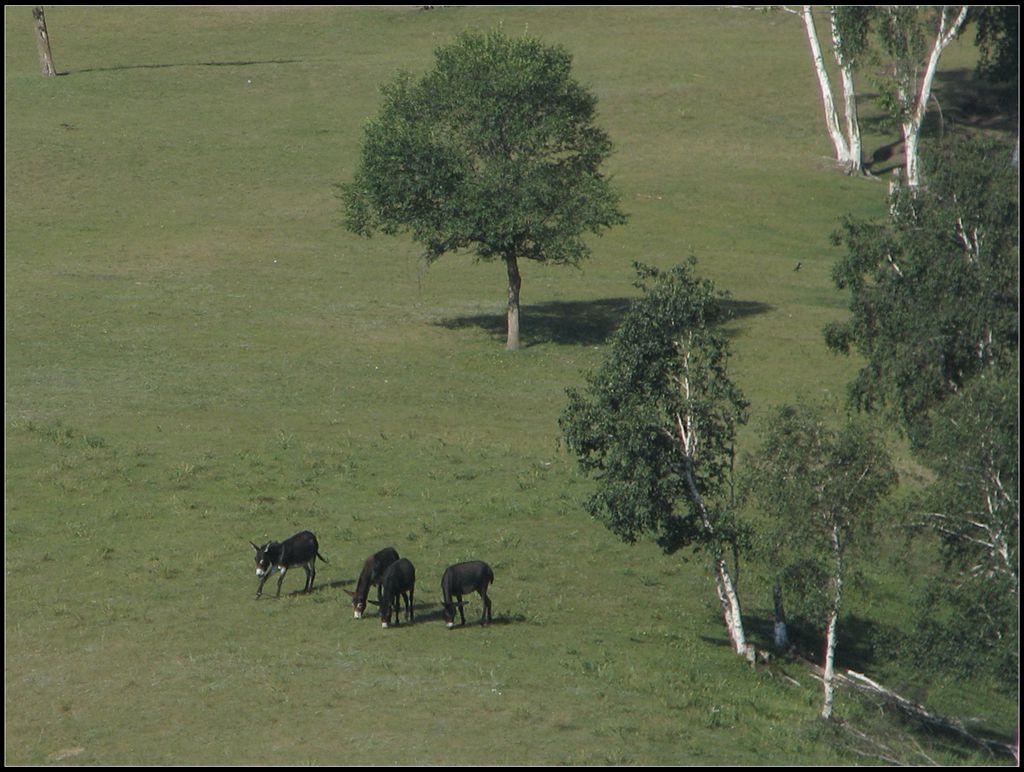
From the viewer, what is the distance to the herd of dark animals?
2945 centimetres

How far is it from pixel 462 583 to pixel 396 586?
1.43m

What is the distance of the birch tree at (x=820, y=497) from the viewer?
2775 centimetres

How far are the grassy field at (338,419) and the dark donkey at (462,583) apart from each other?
0.58 m

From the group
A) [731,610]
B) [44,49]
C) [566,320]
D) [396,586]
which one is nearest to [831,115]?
[566,320]

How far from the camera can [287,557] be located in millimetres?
31344

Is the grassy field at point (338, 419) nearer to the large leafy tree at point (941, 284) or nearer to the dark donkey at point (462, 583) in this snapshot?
the dark donkey at point (462, 583)

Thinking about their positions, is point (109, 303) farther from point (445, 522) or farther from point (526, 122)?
point (445, 522)

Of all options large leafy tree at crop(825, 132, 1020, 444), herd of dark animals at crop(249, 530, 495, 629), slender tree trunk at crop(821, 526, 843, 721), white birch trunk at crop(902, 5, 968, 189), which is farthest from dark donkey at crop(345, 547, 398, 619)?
white birch trunk at crop(902, 5, 968, 189)

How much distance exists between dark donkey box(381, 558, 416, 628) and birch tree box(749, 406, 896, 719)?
7577 mm

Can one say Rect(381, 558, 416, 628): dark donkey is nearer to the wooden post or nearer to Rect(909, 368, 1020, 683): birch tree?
the wooden post

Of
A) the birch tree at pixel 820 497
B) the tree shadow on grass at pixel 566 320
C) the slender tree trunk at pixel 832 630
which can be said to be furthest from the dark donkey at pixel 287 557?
the tree shadow on grass at pixel 566 320

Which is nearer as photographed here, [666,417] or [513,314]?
[666,417]

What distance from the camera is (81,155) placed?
83688 mm

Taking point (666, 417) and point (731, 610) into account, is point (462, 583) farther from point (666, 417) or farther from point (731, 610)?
point (731, 610)
